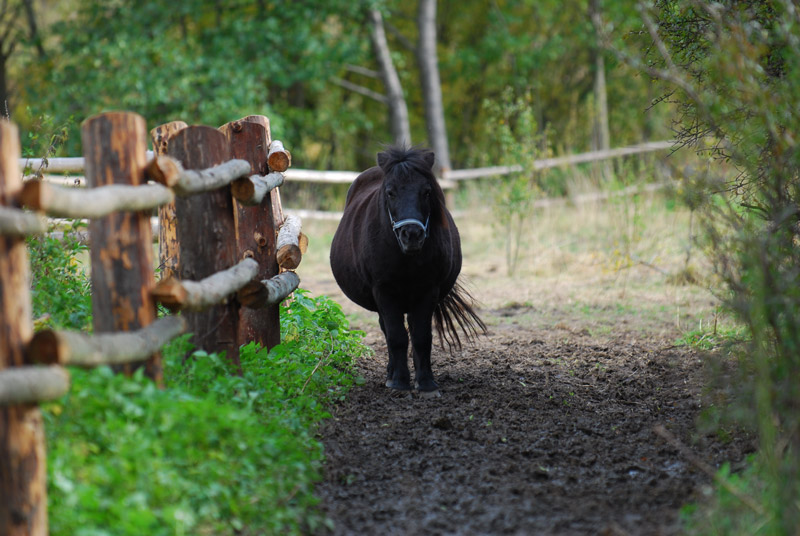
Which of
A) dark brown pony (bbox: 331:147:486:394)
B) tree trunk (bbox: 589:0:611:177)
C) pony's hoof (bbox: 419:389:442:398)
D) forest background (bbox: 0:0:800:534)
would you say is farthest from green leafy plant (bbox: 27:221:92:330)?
tree trunk (bbox: 589:0:611:177)

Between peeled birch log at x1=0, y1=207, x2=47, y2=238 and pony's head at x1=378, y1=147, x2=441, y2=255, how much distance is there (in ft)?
7.87

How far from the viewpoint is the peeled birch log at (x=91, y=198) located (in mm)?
2605

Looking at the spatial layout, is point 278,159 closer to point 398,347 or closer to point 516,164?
point 398,347

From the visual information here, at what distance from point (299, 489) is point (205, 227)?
55.8 inches

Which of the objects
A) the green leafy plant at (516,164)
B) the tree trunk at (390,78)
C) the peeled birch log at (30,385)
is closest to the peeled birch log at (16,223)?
the peeled birch log at (30,385)

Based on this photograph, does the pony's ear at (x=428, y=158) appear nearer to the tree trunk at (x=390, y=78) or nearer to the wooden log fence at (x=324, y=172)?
the wooden log fence at (x=324, y=172)

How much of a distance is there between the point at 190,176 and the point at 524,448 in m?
2.21

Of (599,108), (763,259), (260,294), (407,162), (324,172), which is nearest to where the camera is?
(763,259)

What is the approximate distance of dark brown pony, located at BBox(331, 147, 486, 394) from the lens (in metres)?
4.78

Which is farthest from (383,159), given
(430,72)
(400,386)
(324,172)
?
(430,72)

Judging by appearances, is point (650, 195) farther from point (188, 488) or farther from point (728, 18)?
point (188, 488)

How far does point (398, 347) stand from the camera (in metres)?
5.17

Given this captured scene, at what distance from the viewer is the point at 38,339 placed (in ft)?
8.69

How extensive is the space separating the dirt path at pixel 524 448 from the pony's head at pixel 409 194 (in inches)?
43.3
